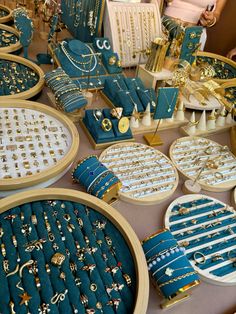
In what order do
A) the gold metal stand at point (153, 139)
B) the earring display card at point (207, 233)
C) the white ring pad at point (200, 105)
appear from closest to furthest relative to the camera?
the earring display card at point (207, 233) < the gold metal stand at point (153, 139) < the white ring pad at point (200, 105)

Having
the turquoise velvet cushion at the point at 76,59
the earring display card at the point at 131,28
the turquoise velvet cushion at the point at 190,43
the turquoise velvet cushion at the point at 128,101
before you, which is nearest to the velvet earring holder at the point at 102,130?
the turquoise velvet cushion at the point at 128,101

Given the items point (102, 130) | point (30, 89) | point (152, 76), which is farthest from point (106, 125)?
point (152, 76)

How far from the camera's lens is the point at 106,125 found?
1.16m

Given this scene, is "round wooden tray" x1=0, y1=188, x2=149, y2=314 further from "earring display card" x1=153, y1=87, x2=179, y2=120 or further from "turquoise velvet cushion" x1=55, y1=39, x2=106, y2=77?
"turquoise velvet cushion" x1=55, y1=39, x2=106, y2=77

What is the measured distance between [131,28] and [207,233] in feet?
3.90

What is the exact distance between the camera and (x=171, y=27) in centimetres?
169

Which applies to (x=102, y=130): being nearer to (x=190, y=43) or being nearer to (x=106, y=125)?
(x=106, y=125)

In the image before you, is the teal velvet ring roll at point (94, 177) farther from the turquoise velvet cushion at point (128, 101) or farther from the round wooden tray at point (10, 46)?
the round wooden tray at point (10, 46)

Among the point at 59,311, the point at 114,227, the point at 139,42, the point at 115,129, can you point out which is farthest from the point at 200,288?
the point at 139,42

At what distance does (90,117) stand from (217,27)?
201 cm

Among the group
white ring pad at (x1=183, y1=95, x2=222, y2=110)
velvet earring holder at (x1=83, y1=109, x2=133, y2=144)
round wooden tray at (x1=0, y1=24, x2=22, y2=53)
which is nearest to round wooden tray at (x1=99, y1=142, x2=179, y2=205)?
velvet earring holder at (x1=83, y1=109, x2=133, y2=144)

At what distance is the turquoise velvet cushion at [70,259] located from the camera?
2.21 ft

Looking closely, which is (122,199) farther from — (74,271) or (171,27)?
(171,27)

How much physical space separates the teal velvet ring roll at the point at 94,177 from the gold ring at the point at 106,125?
20 cm
